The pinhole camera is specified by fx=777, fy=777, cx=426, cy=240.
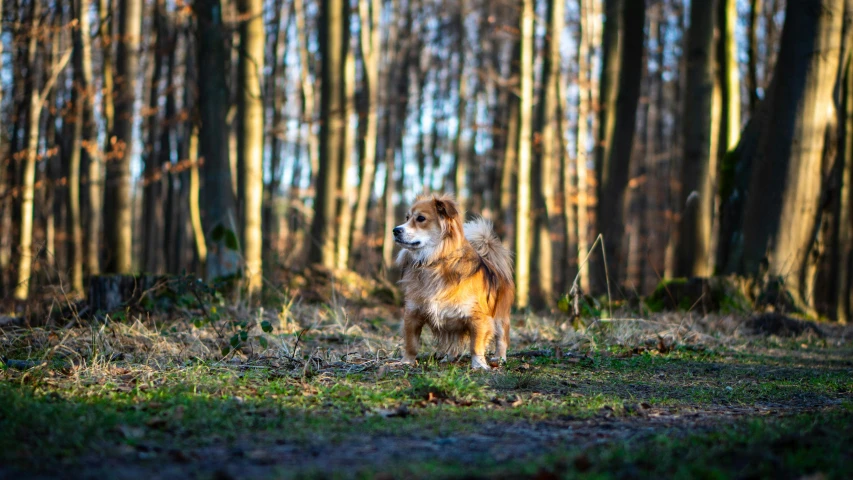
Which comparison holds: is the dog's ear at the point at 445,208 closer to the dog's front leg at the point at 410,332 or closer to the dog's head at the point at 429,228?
the dog's head at the point at 429,228

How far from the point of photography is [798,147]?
34.2 ft

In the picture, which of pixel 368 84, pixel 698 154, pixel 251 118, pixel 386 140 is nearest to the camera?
pixel 251 118

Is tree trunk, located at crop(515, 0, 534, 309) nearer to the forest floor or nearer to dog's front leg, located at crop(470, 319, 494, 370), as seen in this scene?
the forest floor

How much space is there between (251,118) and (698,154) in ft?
23.8

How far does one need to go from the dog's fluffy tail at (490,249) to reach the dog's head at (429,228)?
1.39ft

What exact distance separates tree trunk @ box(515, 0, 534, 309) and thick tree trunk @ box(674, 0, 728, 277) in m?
3.97

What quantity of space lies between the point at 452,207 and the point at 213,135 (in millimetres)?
5530

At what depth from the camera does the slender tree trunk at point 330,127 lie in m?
14.6

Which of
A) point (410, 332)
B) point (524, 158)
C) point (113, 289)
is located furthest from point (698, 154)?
point (113, 289)

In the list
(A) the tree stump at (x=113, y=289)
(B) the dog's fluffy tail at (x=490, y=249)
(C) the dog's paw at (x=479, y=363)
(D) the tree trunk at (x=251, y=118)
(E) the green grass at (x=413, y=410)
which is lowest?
(C) the dog's paw at (x=479, y=363)

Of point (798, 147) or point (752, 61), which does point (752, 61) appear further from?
point (798, 147)

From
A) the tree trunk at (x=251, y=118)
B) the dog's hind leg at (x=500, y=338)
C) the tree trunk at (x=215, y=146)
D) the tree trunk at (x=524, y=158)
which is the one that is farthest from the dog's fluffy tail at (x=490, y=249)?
the tree trunk at (x=524, y=158)

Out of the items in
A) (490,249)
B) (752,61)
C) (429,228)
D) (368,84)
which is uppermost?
(368,84)

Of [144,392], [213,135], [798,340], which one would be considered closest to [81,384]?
[144,392]
